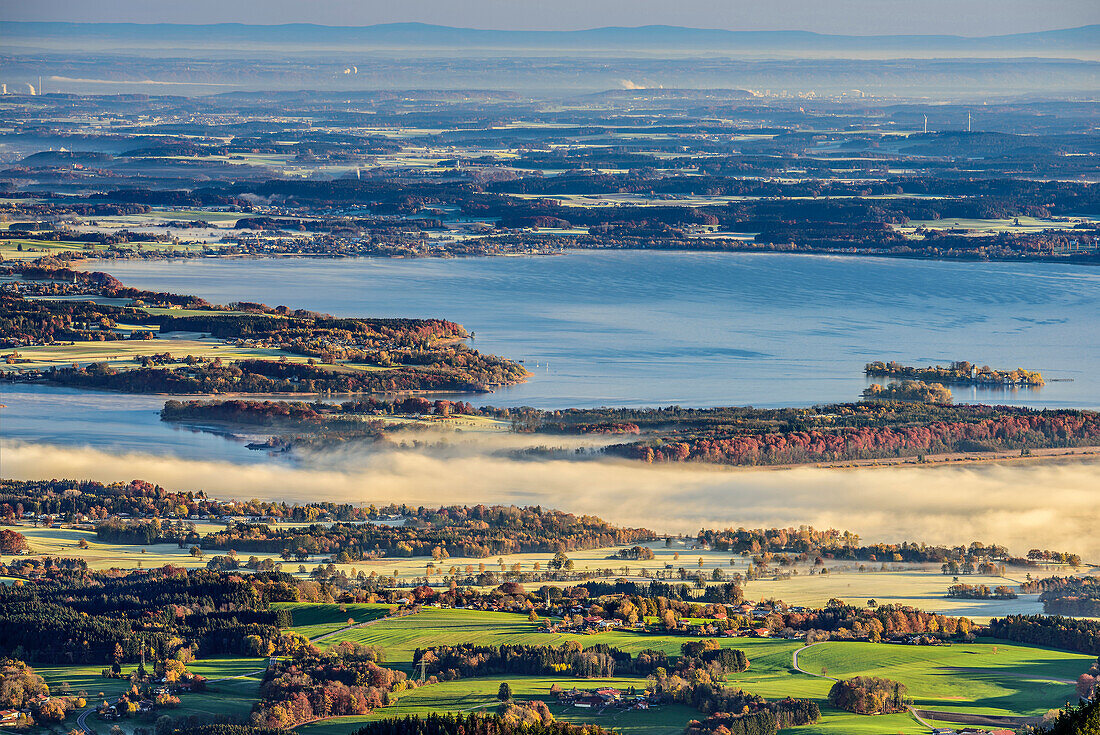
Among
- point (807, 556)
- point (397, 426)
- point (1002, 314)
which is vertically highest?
point (1002, 314)

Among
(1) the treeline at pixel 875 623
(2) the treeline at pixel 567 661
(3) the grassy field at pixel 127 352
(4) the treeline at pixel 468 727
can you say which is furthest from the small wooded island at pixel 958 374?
(4) the treeline at pixel 468 727

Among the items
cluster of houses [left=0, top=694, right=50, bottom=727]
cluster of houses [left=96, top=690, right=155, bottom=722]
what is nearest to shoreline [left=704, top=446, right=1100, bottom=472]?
cluster of houses [left=96, top=690, right=155, bottom=722]

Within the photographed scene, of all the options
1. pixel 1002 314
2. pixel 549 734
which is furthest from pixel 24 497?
pixel 1002 314

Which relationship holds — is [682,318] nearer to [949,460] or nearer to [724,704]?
[949,460]

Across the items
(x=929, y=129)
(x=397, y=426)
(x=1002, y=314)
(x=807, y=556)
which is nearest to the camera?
(x=807, y=556)

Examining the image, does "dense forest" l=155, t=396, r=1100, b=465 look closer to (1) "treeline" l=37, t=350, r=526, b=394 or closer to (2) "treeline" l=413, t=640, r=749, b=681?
(1) "treeline" l=37, t=350, r=526, b=394

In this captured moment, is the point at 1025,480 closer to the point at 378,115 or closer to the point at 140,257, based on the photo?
the point at 140,257

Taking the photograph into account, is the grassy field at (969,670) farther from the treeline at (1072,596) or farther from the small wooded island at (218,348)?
the small wooded island at (218,348)
